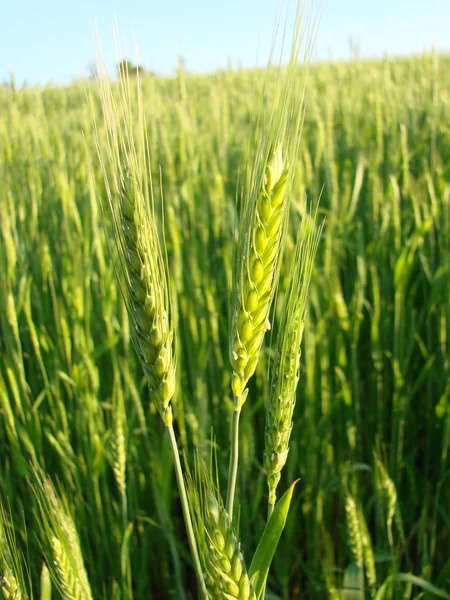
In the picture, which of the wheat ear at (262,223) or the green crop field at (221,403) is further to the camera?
the green crop field at (221,403)

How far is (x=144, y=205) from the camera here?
534 mm

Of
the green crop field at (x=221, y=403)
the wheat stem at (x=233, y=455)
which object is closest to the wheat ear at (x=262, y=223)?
the wheat stem at (x=233, y=455)

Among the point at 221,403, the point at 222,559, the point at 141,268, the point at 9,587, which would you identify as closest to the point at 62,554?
the point at 9,587

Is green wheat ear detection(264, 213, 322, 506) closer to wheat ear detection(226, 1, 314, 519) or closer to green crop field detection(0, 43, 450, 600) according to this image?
wheat ear detection(226, 1, 314, 519)

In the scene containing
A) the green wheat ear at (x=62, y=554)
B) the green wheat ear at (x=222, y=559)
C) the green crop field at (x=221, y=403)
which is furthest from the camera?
the green crop field at (x=221, y=403)

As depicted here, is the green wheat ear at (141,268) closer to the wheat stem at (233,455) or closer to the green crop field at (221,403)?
the wheat stem at (233,455)

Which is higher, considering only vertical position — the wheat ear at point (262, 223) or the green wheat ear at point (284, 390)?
the wheat ear at point (262, 223)

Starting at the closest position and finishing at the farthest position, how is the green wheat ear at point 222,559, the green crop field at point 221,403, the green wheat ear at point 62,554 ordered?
the green wheat ear at point 222,559 → the green wheat ear at point 62,554 → the green crop field at point 221,403

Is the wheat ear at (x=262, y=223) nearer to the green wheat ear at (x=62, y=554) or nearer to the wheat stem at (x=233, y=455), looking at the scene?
the wheat stem at (x=233, y=455)

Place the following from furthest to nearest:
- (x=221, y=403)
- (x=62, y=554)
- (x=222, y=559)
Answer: (x=221, y=403) → (x=62, y=554) → (x=222, y=559)

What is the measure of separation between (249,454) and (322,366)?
11.3 inches

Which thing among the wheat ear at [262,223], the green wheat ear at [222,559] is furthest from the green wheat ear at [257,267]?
the green wheat ear at [222,559]

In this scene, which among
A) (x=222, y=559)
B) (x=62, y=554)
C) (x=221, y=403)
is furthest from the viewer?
(x=221, y=403)

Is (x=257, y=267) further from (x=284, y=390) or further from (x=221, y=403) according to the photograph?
(x=221, y=403)
